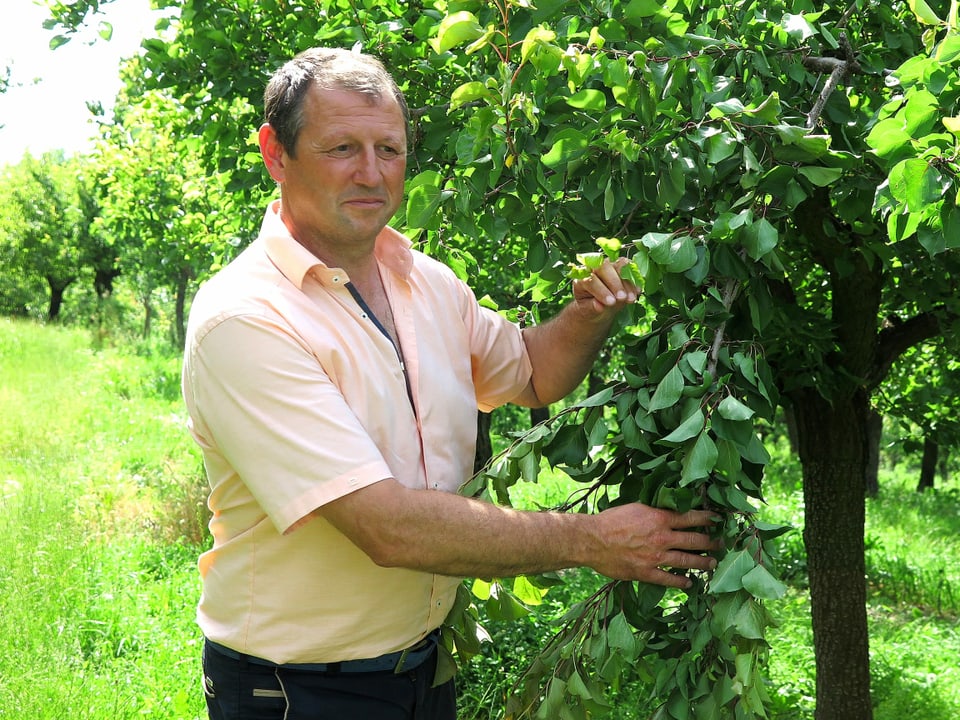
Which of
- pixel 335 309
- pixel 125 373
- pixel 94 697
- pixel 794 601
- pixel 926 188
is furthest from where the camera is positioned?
pixel 125 373

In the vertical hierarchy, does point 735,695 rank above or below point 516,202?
below

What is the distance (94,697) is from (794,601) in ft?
18.0

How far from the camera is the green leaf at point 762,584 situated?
1824mm

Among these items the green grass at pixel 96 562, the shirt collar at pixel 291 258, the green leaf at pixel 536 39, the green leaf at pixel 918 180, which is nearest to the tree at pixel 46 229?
the green grass at pixel 96 562

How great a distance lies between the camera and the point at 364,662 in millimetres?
2297

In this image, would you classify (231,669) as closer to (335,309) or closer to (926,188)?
(335,309)

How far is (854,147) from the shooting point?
272cm

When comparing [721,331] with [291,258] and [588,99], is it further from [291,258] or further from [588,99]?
[291,258]

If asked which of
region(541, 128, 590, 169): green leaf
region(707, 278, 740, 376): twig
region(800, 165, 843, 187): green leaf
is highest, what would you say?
region(541, 128, 590, 169): green leaf

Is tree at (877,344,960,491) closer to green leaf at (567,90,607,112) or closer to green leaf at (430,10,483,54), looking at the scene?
green leaf at (567,90,607,112)

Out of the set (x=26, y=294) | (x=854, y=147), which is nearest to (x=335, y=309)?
→ (x=854, y=147)

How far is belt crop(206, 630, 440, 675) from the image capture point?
7.43 feet

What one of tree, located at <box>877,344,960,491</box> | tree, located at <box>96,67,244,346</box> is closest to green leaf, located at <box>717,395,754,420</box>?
tree, located at <box>877,344,960,491</box>

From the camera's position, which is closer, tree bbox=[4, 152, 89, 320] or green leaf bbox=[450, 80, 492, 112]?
green leaf bbox=[450, 80, 492, 112]
